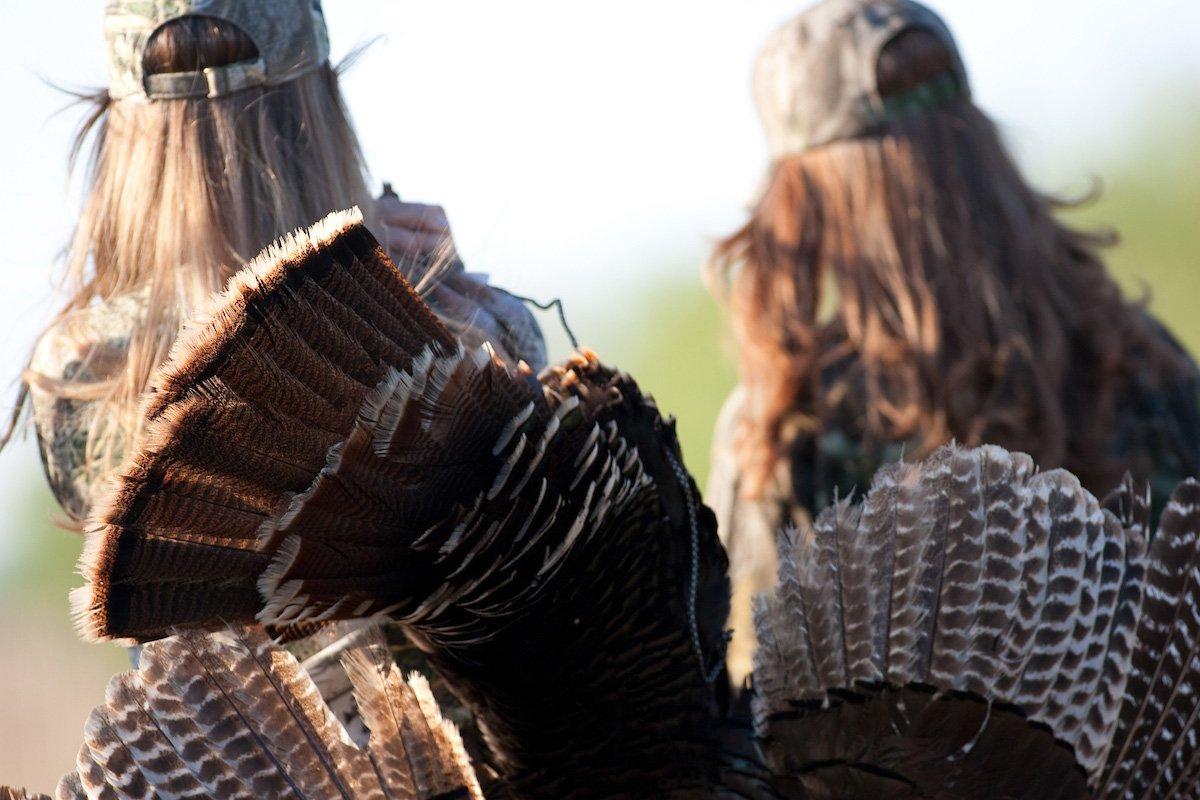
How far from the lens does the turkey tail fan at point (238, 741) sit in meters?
1.96

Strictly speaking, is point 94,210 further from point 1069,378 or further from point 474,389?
point 1069,378

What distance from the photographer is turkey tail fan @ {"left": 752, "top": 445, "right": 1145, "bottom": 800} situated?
7.22 feet

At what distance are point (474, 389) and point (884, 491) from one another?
3.05 ft

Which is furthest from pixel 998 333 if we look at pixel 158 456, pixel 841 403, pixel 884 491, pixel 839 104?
pixel 158 456

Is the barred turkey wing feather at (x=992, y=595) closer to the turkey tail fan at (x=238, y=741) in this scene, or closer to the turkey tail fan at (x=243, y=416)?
the turkey tail fan at (x=238, y=741)

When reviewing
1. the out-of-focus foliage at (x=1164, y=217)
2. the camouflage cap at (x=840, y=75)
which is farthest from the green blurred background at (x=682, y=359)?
the camouflage cap at (x=840, y=75)

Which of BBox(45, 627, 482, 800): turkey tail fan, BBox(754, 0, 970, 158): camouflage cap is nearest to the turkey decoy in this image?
BBox(45, 627, 482, 800): turkey tail fan

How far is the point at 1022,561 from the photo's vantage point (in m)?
2.25

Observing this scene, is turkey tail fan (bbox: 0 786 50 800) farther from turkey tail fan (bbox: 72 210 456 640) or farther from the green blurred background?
the green blurred background

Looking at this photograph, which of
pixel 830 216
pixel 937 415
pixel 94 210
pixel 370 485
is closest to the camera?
pixel 370 485

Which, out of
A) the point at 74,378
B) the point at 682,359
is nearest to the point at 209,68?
the point at 74,378

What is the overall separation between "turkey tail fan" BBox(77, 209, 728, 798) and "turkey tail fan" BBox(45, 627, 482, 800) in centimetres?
10

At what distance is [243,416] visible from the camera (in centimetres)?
155

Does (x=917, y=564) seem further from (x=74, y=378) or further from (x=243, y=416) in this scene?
(x=74, y=378)
